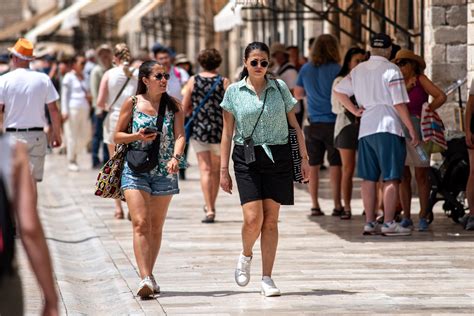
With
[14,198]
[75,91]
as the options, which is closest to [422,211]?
[14,198]

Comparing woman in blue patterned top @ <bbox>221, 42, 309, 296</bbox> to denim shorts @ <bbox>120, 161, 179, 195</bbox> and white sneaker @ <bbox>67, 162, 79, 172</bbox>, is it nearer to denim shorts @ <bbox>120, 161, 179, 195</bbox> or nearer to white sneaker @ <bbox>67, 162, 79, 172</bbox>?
denim shorts @ <bbox>120, 161, 179, 195</bbox>

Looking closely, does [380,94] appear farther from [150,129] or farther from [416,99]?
[150,129]

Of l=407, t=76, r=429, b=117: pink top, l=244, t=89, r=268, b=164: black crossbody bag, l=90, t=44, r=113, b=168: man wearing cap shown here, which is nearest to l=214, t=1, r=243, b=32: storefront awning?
l=90, t=44, r=113, b=168: man wearing cap

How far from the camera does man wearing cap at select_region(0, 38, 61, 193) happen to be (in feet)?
41.8

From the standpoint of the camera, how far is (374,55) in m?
12.6

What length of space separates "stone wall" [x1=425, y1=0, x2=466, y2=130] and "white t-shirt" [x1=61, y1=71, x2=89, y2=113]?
26.2ft

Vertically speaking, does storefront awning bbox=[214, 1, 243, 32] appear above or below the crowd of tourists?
above

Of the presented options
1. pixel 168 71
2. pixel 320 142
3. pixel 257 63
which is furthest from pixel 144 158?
pixel 168 71

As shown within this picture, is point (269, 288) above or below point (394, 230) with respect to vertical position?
above

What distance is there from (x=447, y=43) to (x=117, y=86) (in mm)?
3725

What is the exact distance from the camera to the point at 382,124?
12.5m

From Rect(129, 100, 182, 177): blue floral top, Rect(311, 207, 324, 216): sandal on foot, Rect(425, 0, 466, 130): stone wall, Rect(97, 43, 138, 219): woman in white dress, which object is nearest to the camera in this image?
Rect(129, 100, 182, 177): blue floral top

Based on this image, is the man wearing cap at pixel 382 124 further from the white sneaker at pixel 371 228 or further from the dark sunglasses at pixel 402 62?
the dark sunglasses at pixel 402 62

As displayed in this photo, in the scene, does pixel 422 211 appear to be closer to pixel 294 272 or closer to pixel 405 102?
pixel 405 102
